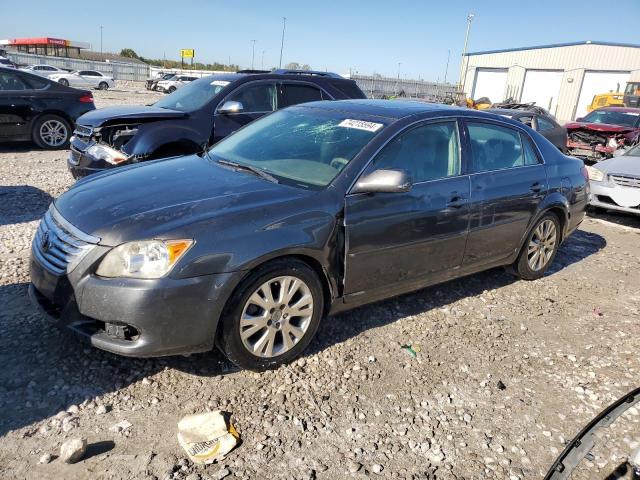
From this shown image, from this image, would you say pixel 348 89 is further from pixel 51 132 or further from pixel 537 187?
pixel 51 132

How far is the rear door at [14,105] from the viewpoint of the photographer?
916 centimetres

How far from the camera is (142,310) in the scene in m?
2.70

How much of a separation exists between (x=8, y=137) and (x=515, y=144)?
29.3 ft

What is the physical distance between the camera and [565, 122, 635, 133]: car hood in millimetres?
13172

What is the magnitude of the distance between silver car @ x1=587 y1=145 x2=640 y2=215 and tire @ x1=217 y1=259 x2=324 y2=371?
6383mm

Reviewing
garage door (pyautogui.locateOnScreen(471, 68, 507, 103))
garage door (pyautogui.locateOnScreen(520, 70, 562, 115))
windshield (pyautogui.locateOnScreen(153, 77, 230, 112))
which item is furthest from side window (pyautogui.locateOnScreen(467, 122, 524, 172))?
garage door (pyautogui.locateOnScreen(471, 68, 507, 103))

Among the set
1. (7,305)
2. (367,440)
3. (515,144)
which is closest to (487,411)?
(367,440)

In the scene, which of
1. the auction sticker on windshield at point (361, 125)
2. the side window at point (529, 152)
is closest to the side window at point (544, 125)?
the side window at point (529, 152)

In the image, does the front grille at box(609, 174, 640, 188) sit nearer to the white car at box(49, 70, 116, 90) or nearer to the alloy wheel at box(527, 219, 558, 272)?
the alloy wheel at box(527, 219, 558, 272)

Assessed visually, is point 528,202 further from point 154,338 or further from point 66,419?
point 66,419

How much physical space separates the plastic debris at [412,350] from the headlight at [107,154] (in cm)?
401

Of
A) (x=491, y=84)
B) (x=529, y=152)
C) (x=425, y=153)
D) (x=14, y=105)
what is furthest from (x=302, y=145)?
(x=491, y=84)

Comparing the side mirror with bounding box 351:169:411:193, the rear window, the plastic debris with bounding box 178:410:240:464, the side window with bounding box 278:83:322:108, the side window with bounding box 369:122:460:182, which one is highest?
the rear window

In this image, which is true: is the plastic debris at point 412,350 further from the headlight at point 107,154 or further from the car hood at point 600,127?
the car hood at point 600,127
